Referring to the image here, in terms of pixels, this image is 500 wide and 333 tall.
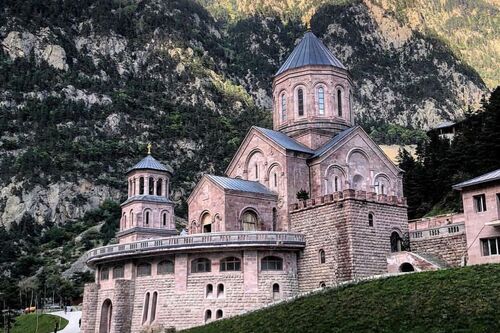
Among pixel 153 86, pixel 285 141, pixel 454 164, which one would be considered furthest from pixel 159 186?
pixel 153 86

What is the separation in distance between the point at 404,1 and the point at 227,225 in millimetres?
163033

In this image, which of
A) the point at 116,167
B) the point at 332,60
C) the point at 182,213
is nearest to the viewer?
the point at 332,60

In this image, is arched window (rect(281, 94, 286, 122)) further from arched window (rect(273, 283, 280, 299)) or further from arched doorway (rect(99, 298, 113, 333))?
arched doorway (rect(99, 298, 113, 333))

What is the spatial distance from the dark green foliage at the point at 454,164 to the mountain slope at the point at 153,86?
176 ft

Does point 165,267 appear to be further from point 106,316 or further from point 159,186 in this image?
point 159,186

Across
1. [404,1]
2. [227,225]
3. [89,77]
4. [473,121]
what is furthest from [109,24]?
[227,225]

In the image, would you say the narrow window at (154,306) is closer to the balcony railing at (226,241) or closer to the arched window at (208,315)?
the balcony railing at (226,241)

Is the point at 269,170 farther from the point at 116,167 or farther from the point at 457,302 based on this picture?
the point at 116,167

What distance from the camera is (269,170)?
44.2m

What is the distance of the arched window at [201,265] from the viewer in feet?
126

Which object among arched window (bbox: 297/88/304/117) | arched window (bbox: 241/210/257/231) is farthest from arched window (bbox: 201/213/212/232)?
arched window (bbox: 297/88/304/117)

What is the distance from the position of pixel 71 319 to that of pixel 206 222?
2214 centimetres

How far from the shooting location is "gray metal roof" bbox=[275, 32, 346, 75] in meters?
48.1

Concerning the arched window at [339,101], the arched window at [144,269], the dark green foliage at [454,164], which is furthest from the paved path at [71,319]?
the dark green foliage at [454,164]
